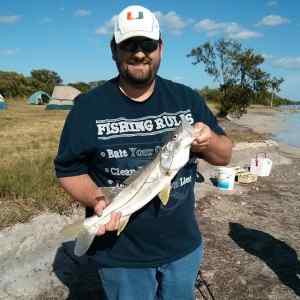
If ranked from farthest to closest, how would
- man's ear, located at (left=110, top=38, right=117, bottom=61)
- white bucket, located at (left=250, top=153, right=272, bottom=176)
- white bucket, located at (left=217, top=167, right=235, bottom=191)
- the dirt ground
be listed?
white bucket, located at (left=250, top=153, right=272, bottom=176)
white bucket, located at (left=217, top=167, right=235, bottom=191)
the dirt ground
man's ear, located at (left=110, top=38, right=117, bottom=61)

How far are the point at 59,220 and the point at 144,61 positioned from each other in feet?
16.2

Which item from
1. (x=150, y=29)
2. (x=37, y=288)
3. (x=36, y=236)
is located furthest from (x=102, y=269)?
(x=36, y=236)

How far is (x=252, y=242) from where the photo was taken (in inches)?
281

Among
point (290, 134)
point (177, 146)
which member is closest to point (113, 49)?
point (177, 146)

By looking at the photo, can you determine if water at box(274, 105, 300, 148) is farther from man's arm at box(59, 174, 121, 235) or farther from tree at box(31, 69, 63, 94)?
tree at box(31, 69, 63, 94)

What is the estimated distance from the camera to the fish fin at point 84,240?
2814 mm

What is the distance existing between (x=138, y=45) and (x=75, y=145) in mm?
805

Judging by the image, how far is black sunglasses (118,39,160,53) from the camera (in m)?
2.84

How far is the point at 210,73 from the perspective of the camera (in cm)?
3725

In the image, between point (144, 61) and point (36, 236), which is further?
point (36, 236)

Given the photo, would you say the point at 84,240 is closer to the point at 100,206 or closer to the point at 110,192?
the point at 100,206

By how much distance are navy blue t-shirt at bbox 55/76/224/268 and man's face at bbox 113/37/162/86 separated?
0.47 feet

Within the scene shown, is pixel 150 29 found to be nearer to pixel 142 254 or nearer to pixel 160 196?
pixel 160 196

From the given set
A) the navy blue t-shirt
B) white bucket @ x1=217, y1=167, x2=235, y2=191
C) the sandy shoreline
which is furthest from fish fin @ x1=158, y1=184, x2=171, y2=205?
the sandy shoreline
